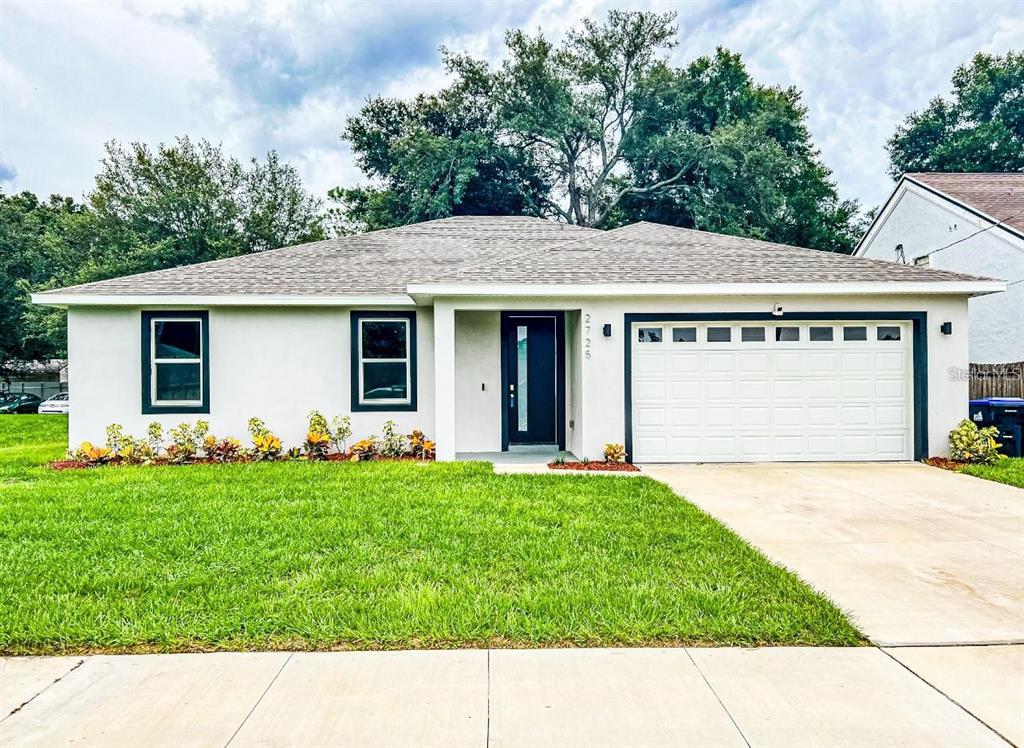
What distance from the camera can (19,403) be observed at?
87.8ft

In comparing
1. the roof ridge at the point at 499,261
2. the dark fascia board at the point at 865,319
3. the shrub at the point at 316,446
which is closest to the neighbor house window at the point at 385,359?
the shrub at the point at 316,446

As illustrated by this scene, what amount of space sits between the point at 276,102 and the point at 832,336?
2307 cm

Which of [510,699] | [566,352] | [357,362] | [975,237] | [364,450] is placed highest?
[975,237]

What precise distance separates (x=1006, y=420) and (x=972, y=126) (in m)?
27.3

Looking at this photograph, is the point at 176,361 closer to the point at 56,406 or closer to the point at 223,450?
the point at 223,450

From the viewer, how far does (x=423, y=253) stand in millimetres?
13477

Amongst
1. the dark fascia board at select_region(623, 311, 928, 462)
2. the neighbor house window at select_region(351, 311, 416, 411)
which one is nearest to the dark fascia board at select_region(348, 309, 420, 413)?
the neighbor house window at select_region(351, 311, 416, 411)

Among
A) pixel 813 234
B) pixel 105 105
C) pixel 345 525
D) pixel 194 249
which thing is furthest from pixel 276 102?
pixel 345 525

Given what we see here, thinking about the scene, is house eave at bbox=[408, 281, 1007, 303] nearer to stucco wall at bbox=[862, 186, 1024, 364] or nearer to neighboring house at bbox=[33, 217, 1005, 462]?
neighboring house at bbox=[33, 217, 1005, 462]

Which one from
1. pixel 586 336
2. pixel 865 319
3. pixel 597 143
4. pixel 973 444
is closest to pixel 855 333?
pixel 865 319

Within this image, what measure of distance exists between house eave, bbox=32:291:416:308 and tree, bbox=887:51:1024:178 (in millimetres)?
29891

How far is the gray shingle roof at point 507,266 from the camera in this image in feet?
33.4

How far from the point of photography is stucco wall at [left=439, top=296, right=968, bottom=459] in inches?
396

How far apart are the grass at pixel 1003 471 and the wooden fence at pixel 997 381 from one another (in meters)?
3.54
